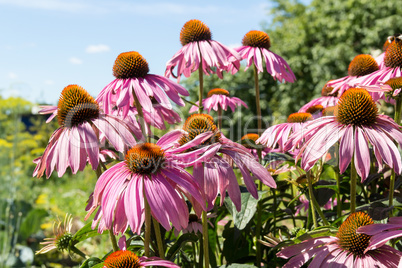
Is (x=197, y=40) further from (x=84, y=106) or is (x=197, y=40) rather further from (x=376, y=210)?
(x=376, y=210)

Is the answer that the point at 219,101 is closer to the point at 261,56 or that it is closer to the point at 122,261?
the point at 261,56

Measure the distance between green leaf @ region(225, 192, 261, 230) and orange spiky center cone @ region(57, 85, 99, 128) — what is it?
0.52 meters

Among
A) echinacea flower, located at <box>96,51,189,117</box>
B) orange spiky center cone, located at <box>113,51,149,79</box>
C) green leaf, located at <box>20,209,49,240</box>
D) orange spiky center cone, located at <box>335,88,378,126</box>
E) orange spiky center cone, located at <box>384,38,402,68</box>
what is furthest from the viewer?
green leaf, located at <box>20,209,49,240</box>

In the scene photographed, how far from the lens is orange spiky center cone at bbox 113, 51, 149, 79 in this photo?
4.43ft

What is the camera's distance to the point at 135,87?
129 cm

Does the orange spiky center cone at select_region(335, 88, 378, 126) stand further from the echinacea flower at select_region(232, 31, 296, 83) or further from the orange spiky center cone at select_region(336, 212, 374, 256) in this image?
the echinacea flower at select_region(232, 31, 296, 83)

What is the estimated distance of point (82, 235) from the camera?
4.11 ft

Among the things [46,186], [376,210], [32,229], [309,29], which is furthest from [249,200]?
[309,29]

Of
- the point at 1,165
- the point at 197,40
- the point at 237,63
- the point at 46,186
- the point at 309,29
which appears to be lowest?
the point at 46,186

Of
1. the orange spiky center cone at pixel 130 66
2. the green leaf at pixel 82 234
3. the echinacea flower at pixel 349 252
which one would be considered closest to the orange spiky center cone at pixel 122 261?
the green leaf at pixel 82 234

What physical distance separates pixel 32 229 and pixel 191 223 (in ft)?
10.0

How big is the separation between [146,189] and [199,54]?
789mm

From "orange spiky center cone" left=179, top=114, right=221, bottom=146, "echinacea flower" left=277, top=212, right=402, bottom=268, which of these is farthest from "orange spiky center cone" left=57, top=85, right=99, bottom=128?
"echinacea flower" left=277, top=212, right=402, bottom=268

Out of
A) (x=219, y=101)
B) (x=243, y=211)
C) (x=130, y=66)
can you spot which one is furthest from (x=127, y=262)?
(x=219, y=101)
